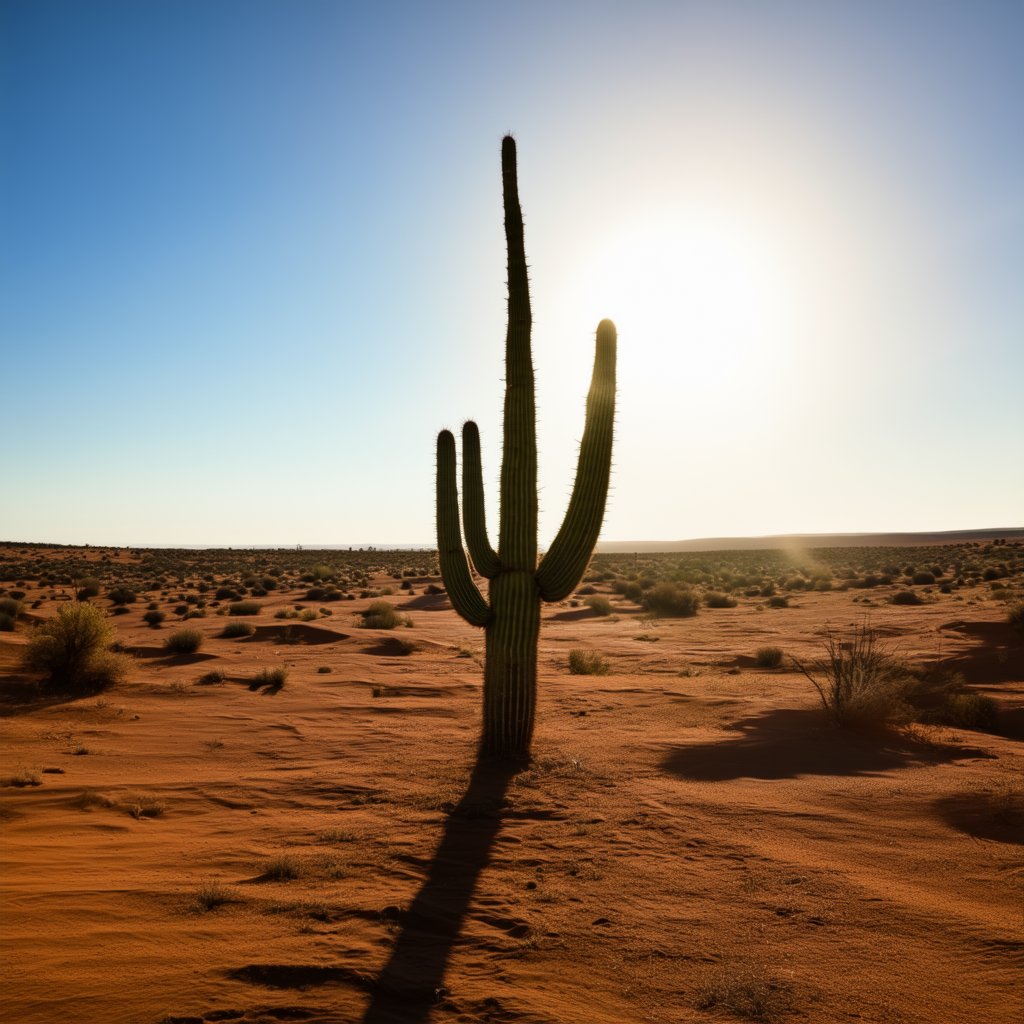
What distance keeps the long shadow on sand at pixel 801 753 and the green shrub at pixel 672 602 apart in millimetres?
18502

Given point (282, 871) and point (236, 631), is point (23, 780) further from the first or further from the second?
point (236, 631)

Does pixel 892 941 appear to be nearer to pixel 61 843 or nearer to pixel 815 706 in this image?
pixel 61 843

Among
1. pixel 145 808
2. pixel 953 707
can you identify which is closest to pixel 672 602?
pixel 953 707

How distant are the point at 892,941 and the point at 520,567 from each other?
5713 millimetres

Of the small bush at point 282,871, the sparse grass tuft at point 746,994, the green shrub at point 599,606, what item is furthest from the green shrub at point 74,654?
the green shrub at point 599,606

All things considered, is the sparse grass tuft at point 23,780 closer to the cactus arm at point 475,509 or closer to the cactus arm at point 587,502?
the cactus arm at point 475,509

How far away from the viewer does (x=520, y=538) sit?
9492 mm

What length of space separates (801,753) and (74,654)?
12511 millimetres

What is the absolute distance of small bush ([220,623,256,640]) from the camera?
21.3 m

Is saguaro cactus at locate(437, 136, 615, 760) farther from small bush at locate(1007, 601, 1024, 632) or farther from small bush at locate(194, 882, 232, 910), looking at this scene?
small bush at locate(1007, 601, 1024, 632)

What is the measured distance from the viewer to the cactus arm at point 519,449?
31.1 ft

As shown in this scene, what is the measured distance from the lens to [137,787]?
8.11 metres

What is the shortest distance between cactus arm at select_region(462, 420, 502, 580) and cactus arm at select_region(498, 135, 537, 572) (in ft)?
1.16

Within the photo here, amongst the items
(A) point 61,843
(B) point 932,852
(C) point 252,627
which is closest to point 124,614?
(C) point 252,627
